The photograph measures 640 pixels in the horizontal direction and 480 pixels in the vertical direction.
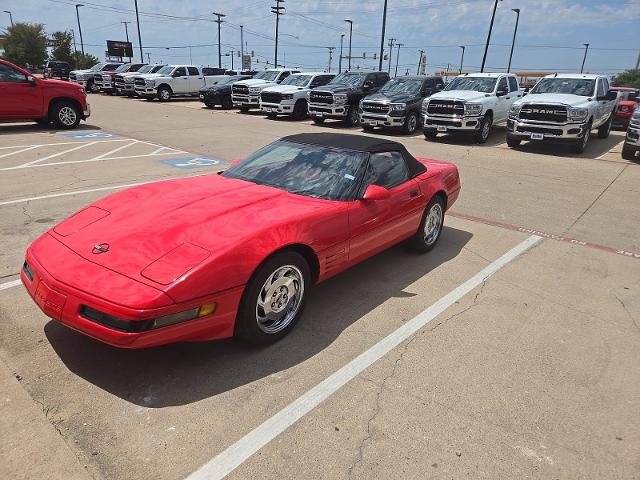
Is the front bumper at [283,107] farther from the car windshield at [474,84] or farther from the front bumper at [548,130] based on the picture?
the front bumper at [548,130]

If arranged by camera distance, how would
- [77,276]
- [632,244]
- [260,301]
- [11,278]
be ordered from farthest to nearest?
[632,244], [11,278], [260,301], [77,276]

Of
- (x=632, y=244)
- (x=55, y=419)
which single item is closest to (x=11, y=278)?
(x=55, y=419)

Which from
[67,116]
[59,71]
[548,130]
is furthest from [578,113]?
[59,71]

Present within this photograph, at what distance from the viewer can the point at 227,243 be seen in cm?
300

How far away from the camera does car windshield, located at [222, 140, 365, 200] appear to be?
3.99 metres

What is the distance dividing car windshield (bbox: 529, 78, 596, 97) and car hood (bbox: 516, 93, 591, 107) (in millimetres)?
388

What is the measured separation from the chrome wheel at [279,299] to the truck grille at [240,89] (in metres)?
20.5

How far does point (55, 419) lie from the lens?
2568 millimetres

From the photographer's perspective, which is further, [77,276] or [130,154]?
[130,154]

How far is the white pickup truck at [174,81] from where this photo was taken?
86.5ft

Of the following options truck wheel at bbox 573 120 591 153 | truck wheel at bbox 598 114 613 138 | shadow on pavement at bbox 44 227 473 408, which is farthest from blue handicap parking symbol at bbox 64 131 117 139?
truck wheel at bbox 598 114 613 138

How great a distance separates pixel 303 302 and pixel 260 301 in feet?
1.51

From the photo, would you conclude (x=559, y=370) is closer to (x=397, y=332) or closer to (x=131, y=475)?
(x=397, y=332)

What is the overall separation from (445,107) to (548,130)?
3.09 metres
